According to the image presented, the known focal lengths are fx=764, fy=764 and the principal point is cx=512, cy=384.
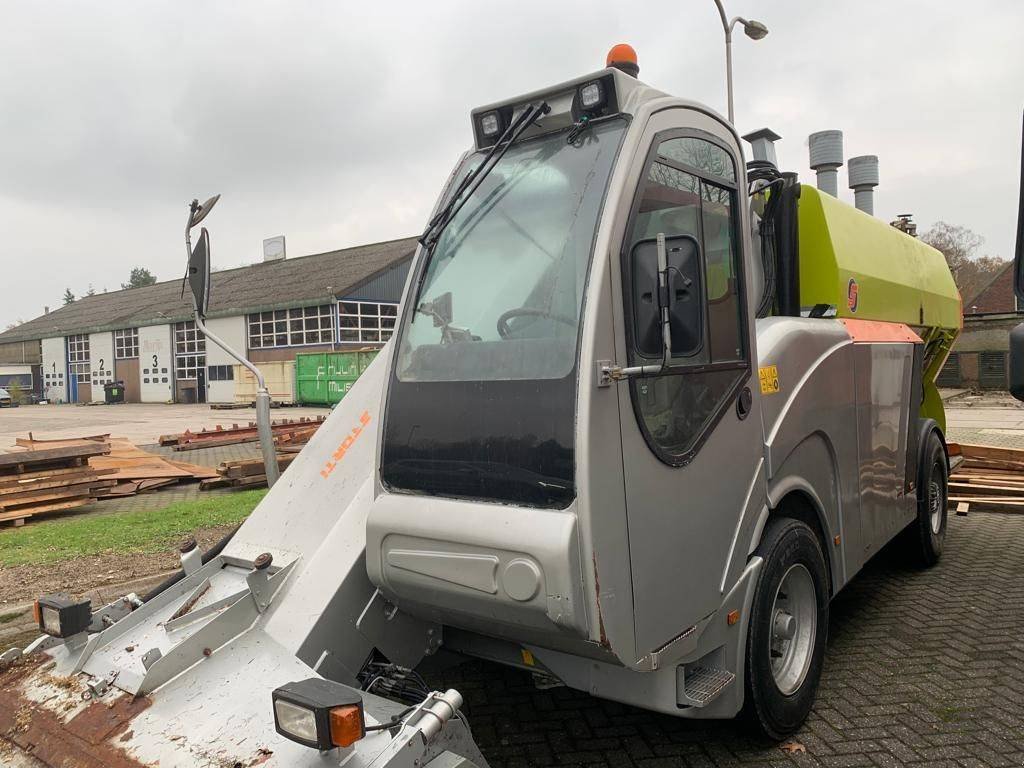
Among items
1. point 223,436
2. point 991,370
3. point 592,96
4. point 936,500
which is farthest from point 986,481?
point 991,370

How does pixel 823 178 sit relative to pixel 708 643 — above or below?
above

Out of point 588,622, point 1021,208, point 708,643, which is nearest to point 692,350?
point 588,622

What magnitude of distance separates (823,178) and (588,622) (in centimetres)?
465

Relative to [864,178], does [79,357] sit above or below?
above

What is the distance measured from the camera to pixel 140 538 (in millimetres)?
7449

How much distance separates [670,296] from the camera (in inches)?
94.0

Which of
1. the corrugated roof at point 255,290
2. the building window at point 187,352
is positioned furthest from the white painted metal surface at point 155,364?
the corrugated roof at point 255,290

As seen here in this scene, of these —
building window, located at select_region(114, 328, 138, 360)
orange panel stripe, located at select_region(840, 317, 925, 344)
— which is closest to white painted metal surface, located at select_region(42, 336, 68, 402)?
building window, located at select_region(114, 328, 138, 360)

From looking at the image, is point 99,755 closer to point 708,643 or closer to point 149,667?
point 149,667

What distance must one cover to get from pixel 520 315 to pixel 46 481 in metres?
9.06

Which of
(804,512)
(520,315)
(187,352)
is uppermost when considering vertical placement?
(187,352)

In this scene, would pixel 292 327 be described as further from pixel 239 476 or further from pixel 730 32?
pixel 730 32

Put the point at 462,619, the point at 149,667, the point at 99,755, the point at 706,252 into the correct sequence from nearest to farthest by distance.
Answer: the point at 99,755 → the point at 149,667 → the point at 462,619 → the point at 706,252

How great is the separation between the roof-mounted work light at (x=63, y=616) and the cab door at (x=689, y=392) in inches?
79.2
